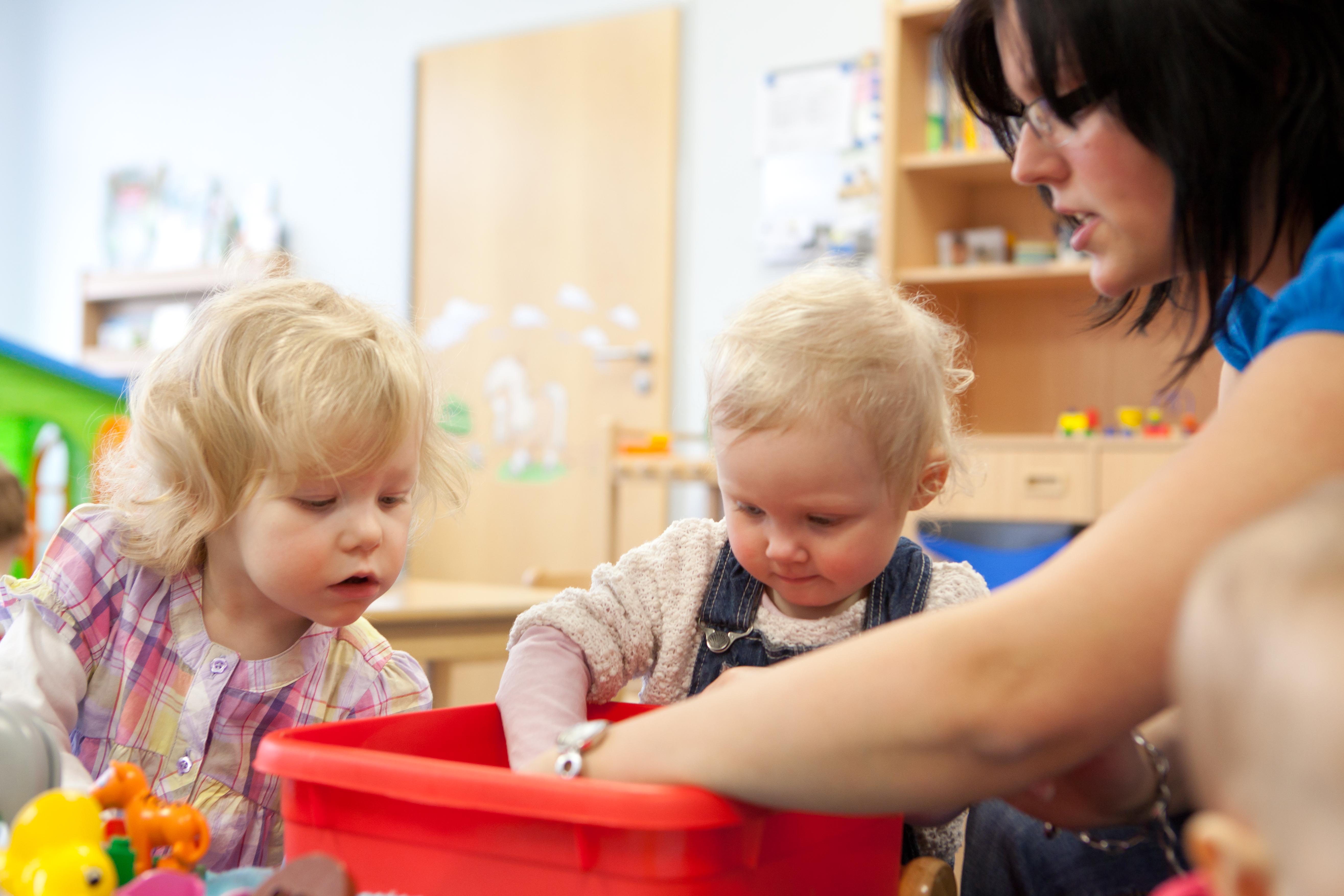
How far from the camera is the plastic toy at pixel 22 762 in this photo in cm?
60

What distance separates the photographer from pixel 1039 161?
0.67 metres

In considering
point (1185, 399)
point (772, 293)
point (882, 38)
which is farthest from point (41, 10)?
point (772, 293)

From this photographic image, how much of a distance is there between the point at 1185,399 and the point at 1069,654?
273 centimetres

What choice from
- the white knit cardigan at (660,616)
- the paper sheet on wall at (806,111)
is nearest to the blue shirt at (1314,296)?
the white knit cardigan at (660,616)

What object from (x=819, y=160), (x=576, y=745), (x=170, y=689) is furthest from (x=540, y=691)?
(x=819, y=160)

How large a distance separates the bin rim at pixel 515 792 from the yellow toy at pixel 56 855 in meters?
0.09

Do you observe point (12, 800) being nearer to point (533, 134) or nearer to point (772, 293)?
point (772, 293)

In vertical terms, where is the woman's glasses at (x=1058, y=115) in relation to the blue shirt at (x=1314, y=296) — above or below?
above

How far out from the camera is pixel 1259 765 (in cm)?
30

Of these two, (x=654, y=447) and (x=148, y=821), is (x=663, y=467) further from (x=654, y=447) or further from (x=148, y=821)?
(x=148, y=821)

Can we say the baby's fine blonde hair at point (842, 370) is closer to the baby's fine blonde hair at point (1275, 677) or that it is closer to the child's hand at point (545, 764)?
the child's hand at point (545, 764)

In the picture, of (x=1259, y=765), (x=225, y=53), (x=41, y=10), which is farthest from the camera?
(x=41, y=10)

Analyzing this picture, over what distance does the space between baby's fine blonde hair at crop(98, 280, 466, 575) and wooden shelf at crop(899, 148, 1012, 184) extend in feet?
7.25

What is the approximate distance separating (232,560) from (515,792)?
0.50 metres
